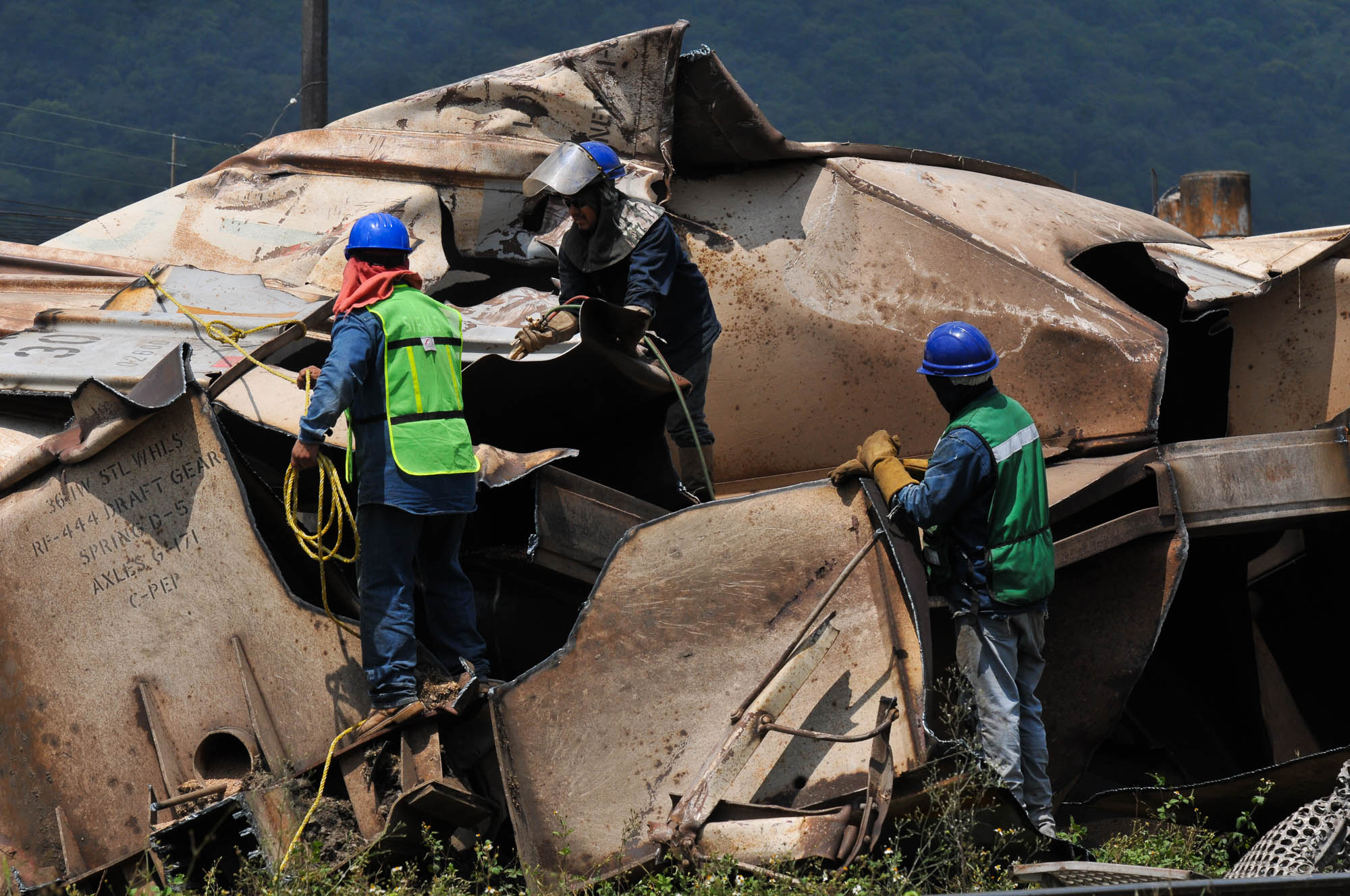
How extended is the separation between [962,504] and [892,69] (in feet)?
136

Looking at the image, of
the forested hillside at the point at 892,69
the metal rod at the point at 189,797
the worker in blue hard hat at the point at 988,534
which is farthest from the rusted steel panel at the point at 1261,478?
the forested hillside at the point at 892,69

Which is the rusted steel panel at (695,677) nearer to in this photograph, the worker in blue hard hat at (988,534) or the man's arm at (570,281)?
the worker in blue hard hat at (988,534)

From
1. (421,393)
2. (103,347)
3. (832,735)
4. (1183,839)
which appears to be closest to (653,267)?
(421,393)

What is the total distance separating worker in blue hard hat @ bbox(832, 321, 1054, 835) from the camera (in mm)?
3473

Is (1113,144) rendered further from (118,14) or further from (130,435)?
(130,435)

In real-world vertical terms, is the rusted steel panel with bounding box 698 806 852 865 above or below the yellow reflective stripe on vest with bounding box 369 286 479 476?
below

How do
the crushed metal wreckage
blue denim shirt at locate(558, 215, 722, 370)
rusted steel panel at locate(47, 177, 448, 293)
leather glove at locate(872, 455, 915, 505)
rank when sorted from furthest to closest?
rusted steel panel at locate(47, 177, 448, 293) < blue denim shirt at locate(558, 215, 722, 370) < leather glove at locate(872, 455, 915, 505) < the crushed metal wreckage

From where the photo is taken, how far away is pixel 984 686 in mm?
3541

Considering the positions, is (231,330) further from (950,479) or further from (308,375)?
(950,479)

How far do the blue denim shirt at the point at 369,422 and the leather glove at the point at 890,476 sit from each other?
1116 mm

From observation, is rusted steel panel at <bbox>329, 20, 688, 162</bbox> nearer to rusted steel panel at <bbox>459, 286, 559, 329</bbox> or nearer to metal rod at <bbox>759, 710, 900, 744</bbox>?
rusted steel panel at <bbox>459, 286, 559, 329</bbox>

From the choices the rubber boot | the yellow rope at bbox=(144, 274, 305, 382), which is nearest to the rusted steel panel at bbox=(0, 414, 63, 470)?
the yellow rope at bbox=(144, 274, 305, 382)

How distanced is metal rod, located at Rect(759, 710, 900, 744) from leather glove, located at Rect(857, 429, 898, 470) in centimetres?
72

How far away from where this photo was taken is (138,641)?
3576 mm
